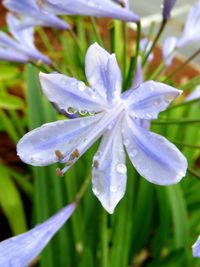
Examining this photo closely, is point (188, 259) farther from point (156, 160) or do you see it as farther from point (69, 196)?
point (156, 160)

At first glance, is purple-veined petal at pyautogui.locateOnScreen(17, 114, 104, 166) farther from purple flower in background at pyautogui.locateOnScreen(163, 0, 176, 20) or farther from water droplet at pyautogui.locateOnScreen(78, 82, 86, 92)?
purple flower in background at pyautogui.locateOnScreen(163, 0, 176, 20)

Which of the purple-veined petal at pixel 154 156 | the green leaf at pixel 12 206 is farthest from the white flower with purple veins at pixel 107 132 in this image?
the green leaf at pixel 12 206

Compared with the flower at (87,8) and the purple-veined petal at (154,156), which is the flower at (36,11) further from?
the purple-veined petal at (154,156)

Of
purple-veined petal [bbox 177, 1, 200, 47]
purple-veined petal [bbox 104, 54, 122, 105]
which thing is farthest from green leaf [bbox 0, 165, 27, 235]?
purple-veined petal [bbox 104, 54, 122, 105]

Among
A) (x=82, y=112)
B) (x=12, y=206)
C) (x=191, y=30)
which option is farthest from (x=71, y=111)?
(x=12, y=206)

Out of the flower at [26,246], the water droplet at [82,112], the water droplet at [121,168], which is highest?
the water droplet at [82,112]

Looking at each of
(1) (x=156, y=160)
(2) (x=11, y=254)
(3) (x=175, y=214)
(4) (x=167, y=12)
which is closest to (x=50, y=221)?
(2) (x=11, y=254)

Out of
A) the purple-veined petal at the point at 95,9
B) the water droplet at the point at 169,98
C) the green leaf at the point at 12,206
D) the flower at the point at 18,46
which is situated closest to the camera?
the water droplet at the point at 169,98
